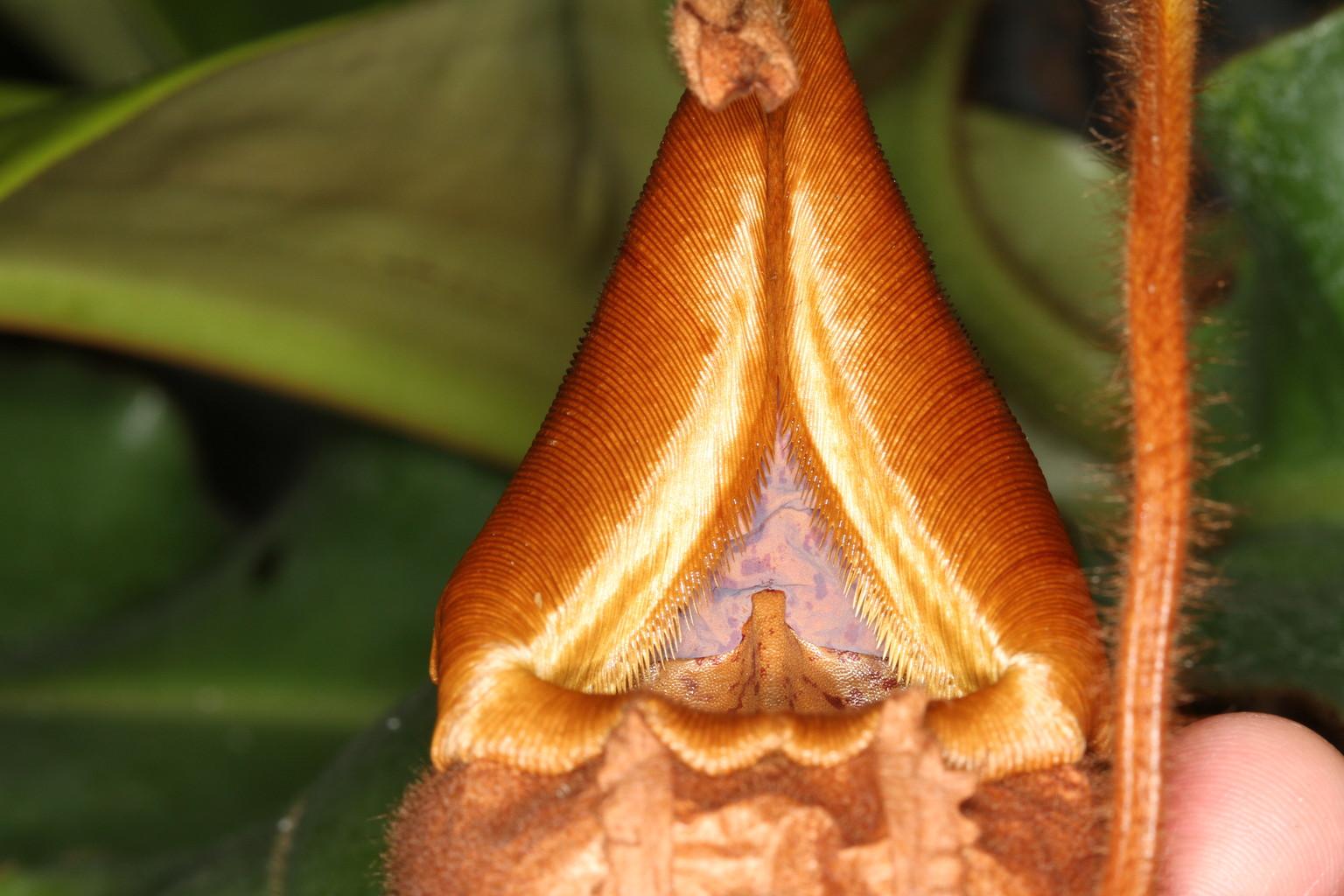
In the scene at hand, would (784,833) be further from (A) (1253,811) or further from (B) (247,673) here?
(B) (247,673)

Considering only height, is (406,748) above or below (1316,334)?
below

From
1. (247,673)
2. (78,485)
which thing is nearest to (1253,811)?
(247,673)

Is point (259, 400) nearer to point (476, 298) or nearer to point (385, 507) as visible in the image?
point (385, 507)

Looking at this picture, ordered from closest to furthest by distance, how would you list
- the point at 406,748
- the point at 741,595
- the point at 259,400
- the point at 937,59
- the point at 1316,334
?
the point at 741,595, the point at 406,748, the point at 1316,334, the point at 937,59, the point at 259,400

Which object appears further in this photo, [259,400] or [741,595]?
[259,400]

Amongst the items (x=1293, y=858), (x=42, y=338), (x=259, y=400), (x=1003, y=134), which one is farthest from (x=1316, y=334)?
(x=42, y=338)

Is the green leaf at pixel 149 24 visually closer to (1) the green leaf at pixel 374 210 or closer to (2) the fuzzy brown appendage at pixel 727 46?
(1) the green leaf at pixel 374 210
